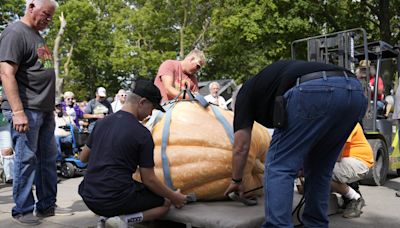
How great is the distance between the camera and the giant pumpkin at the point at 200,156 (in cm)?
375

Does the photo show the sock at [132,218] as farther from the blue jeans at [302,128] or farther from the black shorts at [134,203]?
the blue jeans at [302,128]

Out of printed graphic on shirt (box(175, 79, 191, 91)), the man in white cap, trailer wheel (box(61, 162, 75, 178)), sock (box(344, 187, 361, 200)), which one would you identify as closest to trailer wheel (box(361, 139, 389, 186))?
sock (box(344, 187, 361, 200))

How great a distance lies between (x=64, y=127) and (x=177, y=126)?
568 centimetres

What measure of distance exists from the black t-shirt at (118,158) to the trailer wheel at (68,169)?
16.9ft

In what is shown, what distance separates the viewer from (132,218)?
3.35m

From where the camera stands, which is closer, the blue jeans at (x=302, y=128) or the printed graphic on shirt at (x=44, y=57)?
the blue jeans at (x=302, y=128)

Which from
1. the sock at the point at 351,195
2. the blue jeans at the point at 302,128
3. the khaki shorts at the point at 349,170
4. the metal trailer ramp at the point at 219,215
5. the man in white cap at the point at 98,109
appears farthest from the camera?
the man in white cap at the point at 98,109

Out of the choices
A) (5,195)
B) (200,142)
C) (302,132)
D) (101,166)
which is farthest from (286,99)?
(5,195)

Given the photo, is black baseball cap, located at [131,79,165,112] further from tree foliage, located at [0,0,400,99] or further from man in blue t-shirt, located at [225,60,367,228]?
tree foliage, located at [0,0,400,99]

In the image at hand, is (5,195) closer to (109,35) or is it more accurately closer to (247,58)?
(247,58)

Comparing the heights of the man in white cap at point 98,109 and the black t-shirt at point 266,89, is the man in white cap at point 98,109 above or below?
below

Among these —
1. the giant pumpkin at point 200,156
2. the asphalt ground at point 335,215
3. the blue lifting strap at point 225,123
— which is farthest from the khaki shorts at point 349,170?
the blue lifting strap at point 225,123

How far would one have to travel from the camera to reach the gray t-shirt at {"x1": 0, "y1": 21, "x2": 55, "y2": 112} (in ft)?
13.1

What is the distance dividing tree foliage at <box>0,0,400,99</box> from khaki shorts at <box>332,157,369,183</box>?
16.6 m
